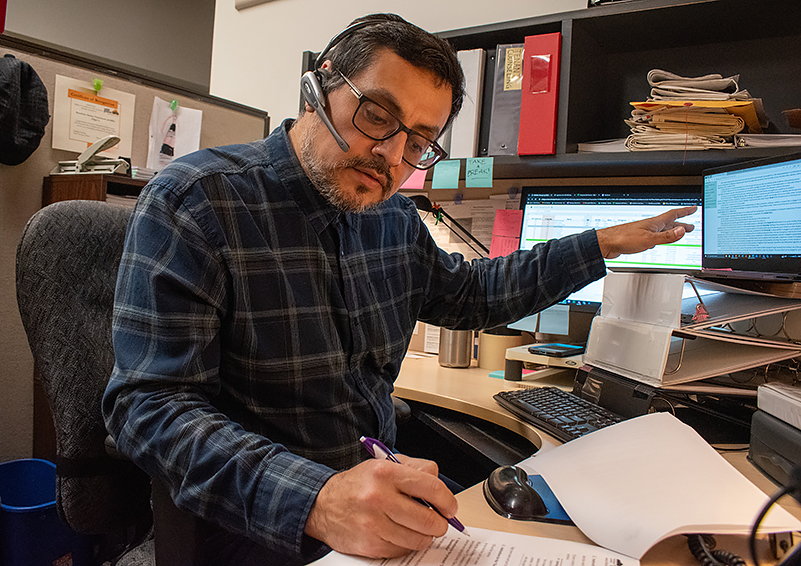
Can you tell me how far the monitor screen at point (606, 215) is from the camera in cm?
129

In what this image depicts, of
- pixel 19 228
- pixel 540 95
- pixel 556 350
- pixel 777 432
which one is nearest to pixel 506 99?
pixel 540 95

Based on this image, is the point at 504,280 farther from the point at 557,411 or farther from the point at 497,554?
the point at 497,554

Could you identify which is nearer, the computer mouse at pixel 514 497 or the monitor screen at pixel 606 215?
the computer mouse at pixel 514 497

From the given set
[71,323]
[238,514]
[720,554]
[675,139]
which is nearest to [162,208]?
[71,323]

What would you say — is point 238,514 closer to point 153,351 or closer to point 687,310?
point 153,351

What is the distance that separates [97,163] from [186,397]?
1.24 metres

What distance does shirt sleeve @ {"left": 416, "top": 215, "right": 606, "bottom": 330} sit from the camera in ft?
3.47

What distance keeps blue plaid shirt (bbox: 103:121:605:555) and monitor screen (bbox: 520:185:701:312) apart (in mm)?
346

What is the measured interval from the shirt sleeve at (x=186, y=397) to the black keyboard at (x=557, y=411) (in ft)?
1.46

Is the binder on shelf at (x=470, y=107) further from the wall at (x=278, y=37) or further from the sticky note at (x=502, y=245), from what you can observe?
the wall at (x=278, y=37)

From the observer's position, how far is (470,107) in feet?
4.61

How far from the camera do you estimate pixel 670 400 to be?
0.89 meters

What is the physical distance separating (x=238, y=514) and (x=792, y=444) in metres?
0.67

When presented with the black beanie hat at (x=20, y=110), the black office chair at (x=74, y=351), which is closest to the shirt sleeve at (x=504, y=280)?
the black office chair at (x=74, y=351)
